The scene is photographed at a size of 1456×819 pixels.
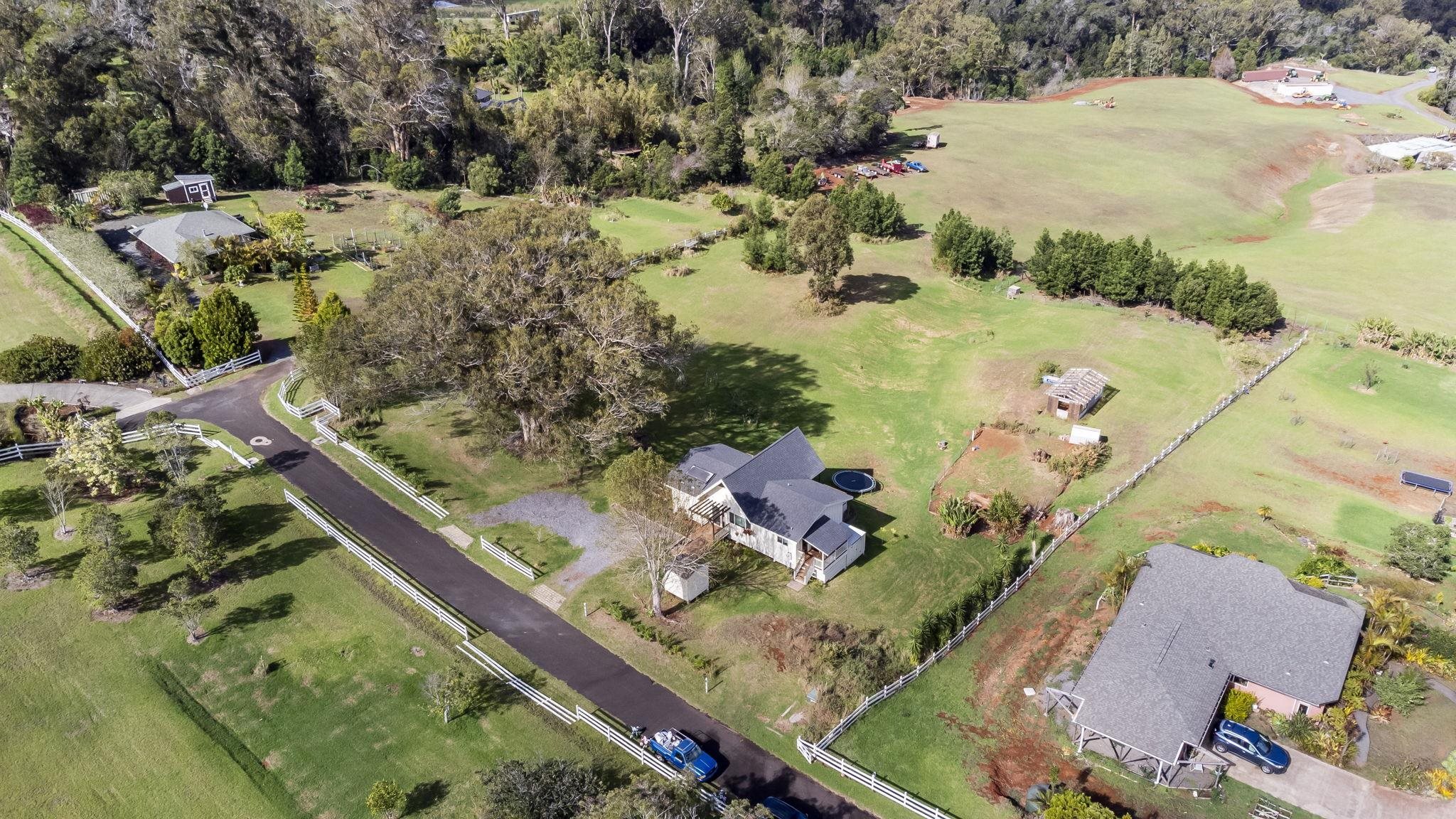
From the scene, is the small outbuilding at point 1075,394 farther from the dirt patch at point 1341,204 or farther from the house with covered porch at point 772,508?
the dirt patch at point 1341,204

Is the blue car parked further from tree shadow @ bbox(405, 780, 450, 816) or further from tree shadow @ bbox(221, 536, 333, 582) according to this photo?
tree shadow @ bbox(221, 536, 333, 582)

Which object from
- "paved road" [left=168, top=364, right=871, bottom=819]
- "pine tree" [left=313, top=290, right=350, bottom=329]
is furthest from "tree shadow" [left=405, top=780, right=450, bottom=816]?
"pine tree" [left=313, top=290, right=350, bottom=329]

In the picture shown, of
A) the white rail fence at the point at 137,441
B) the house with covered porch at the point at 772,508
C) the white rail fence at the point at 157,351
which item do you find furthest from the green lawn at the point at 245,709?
the white rail fence at the point at 157,351

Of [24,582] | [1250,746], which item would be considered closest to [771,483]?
[1250,746]

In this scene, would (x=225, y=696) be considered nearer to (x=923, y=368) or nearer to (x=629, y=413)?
(x=629, y=413)

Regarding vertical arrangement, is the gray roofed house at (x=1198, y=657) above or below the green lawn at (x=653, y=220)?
below
